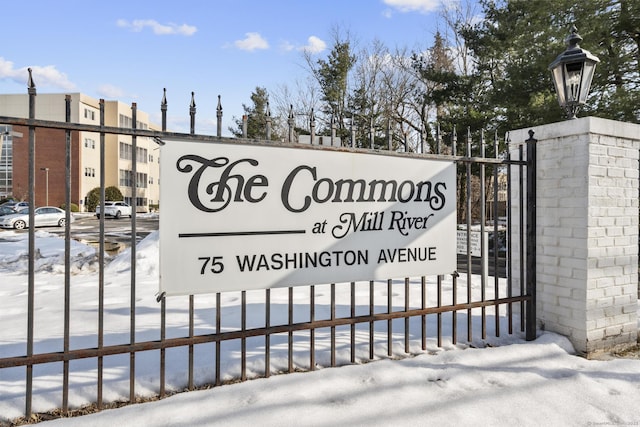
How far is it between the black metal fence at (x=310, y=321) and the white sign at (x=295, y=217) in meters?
0.14

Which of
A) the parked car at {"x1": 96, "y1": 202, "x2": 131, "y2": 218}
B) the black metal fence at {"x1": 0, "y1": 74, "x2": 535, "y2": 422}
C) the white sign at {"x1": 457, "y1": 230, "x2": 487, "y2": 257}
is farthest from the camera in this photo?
the parked car at {"x1": 96, "y1": 202, "x2": 131, "y2": 218}

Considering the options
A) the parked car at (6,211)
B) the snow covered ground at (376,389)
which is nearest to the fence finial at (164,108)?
the snow covered ground at (376,389)

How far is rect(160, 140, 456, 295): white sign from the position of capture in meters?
2.87

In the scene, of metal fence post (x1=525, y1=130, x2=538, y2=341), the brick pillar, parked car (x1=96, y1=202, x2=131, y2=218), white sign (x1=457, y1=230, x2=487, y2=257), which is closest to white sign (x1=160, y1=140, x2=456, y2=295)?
metal fence post (x1=525, y1=130, x2=538, y2=341)

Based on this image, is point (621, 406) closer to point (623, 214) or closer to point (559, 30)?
point (623, 214)

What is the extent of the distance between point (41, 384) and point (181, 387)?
1061 mm

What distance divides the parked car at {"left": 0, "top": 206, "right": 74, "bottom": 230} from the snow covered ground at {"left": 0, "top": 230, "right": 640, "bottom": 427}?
890 inches

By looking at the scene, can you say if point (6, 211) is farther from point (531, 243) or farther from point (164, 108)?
point (531, 243)

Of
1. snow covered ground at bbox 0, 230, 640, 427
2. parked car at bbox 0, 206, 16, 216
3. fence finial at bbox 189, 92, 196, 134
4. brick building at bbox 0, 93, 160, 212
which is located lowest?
snow covered ground at bbox 0, 230, 640, 427

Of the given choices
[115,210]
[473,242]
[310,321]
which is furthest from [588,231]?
[115,210]

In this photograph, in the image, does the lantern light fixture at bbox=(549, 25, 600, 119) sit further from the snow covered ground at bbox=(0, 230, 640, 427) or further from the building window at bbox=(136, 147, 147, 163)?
the building window at bbox=(136, 147, 147, 163)

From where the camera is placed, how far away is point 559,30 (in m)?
11.7

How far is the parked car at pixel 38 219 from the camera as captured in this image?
22109 millimetres

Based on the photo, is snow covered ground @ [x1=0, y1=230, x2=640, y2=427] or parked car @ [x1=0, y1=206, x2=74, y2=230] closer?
snow covered ground @ [x1=0, y1=230, x2=640, y2=427]
